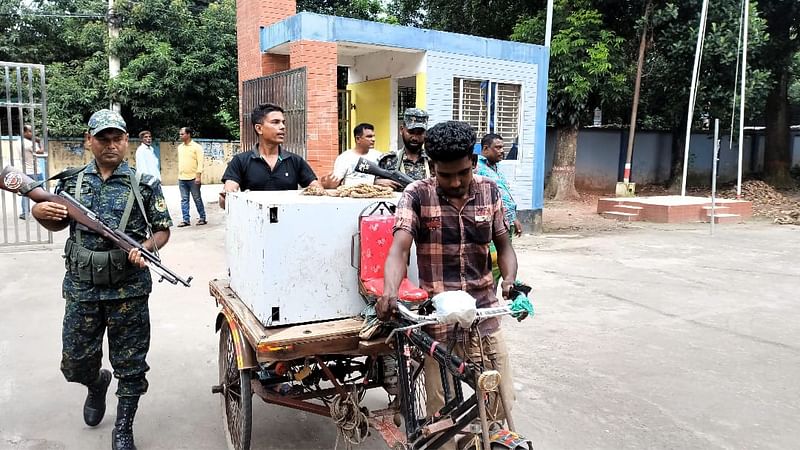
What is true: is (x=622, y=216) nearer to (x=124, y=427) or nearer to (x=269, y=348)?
(x=124, y=427)

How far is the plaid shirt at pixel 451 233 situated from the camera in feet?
8.25

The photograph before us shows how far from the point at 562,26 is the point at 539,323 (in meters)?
11.4

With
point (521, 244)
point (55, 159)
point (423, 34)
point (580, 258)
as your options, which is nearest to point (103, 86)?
point (55, 159)

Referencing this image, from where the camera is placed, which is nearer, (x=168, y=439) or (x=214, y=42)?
(x=168, y=439)

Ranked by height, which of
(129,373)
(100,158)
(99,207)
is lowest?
(129,373)

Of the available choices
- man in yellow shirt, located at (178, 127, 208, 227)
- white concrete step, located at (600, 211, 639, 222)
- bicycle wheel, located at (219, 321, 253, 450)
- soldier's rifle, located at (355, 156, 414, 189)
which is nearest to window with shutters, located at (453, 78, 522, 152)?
white concrete step, located at (600, 211, 639, 222)

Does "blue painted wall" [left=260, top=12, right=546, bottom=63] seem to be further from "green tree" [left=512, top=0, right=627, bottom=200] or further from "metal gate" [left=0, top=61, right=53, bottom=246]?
"green tree" [left=512, top=0, right=627, bottom=200]

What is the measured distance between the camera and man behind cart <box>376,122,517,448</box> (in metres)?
2.42

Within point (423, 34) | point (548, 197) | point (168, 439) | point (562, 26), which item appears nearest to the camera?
point (168, 439)

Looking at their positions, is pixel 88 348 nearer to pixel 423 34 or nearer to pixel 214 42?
pixel 423 34

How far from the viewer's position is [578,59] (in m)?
14.8

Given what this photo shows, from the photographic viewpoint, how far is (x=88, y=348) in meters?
3.25

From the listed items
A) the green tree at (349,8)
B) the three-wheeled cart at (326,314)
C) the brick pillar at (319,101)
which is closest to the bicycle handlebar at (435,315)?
the three-wheeled cart at (326,314)

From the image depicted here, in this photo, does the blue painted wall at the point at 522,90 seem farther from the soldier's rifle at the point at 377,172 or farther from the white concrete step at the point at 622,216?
the soldier's rifle at the point at 377,172
